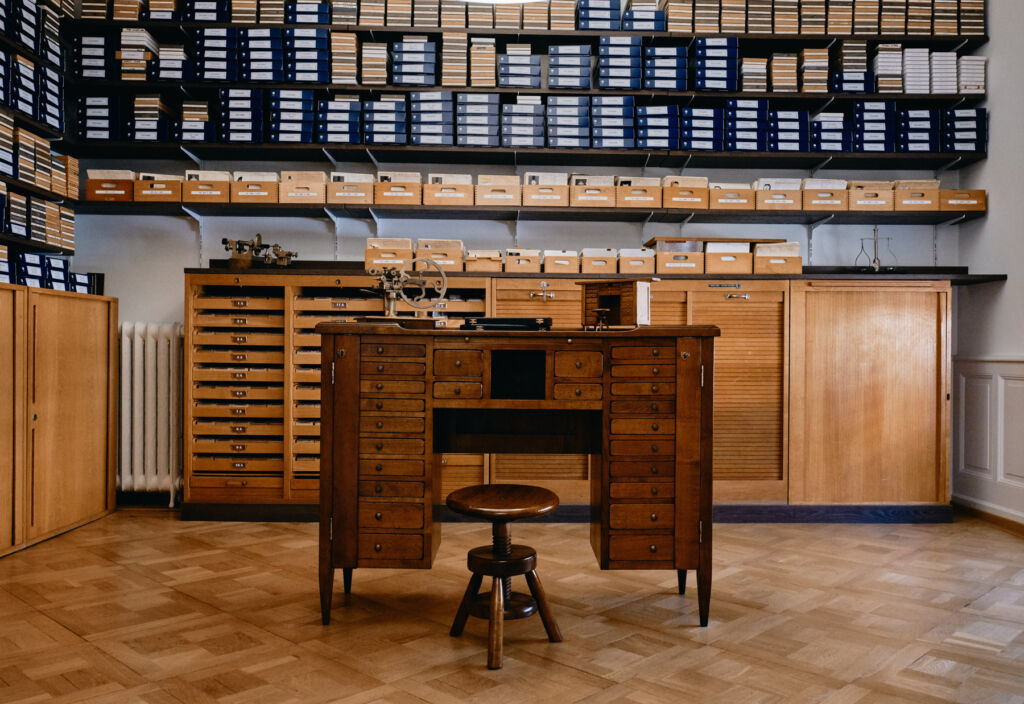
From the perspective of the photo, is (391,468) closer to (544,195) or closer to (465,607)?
(465,607)

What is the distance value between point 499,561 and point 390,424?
0.59 m

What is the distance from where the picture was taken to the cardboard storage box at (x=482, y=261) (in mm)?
3904

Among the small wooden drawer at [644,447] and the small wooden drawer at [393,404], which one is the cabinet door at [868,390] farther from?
the small wooden drawer at [393,404]

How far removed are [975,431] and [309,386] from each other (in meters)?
4.03

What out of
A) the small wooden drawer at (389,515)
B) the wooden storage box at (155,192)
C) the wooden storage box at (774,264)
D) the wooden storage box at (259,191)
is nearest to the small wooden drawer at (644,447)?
the small wooden drawer at (389,515)

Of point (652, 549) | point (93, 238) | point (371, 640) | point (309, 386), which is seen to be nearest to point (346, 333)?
point (371, 640)

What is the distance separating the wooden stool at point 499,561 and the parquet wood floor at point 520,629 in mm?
63

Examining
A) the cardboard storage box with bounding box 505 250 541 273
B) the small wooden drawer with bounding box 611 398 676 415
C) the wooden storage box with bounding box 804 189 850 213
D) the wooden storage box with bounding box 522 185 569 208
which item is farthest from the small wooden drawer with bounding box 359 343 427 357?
the wooden storage box with bounding box 804 189 850 213

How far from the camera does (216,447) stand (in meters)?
3.79

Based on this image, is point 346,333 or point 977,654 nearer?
point 977,654

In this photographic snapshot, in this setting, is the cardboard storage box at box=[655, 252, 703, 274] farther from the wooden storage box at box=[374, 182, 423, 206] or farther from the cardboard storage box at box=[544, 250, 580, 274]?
the wooden storage box at box=[374, 182, 423, 206]

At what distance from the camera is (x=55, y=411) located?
3449 mm

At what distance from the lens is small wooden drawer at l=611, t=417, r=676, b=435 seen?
2330mm

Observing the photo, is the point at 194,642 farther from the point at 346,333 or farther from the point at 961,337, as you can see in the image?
the point at 961,337
